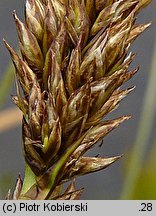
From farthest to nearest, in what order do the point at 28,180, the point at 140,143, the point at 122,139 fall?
the point at 122,139, the point at 140,143, the point at 28,180

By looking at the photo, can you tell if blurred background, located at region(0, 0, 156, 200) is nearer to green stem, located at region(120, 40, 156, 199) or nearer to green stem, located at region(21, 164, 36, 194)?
green stem, located at region(120, 40, 156, 199)

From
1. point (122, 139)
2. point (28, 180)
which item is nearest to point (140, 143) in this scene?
point (28, 180)

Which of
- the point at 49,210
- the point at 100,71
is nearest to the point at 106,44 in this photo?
the point at 100,71

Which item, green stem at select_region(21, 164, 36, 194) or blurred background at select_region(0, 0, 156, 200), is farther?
blurred background at select_region(0, 0, 156, 200)

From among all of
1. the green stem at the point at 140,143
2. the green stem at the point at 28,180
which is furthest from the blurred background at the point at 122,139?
the green stem at the point at 28,180

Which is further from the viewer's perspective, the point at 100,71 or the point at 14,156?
the point at 14,156

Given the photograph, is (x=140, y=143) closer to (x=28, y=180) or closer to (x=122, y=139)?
(x=28, y=180)

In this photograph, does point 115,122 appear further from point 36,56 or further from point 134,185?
point 134,185

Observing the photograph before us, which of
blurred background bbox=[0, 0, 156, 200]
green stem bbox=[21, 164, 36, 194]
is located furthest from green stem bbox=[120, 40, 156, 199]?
green stem bbox=[21, 164, 36, 194]
